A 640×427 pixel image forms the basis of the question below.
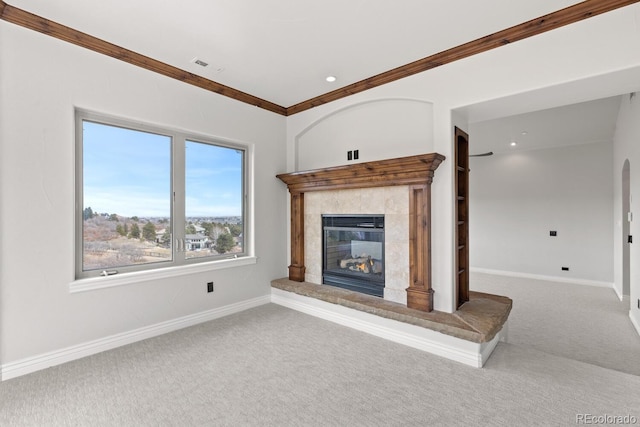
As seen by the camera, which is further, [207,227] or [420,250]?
[207,227]

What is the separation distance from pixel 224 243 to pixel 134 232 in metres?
1.03

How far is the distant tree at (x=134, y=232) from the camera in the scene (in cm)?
305

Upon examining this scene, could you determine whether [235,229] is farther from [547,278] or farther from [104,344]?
[547,278]

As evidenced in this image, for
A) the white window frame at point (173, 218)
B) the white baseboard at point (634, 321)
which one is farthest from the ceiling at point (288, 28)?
the white baseboard at point (634, 321)

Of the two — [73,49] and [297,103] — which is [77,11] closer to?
[73,49]

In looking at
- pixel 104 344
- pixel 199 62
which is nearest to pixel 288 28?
pixel 199 62

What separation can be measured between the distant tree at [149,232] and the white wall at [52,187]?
0.46 m

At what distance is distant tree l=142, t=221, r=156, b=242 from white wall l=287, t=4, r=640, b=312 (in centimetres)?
274

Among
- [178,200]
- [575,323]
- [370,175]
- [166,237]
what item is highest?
[370,175]

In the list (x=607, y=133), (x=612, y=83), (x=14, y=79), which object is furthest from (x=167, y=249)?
(x=607, y=133)

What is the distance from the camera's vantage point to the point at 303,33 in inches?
99.8

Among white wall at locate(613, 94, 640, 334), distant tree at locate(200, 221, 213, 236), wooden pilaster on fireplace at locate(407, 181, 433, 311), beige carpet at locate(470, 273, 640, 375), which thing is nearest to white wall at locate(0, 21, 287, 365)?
distant tree at locate(200, 221, 213, 236)

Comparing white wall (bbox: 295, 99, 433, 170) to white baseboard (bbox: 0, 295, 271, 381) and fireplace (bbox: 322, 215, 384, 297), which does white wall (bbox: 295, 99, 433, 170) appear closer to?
fireplace (bbox: 322, 215, 384, 297)

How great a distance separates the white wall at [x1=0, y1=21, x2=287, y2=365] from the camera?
90.0 inches
